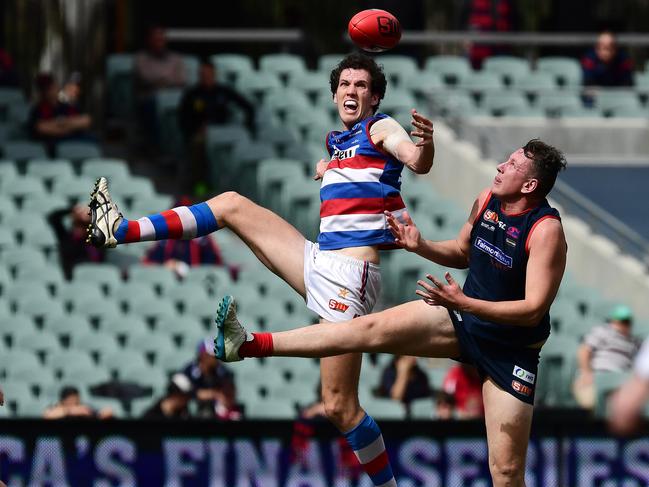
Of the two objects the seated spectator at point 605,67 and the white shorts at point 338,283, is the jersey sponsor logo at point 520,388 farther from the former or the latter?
the seated spectator at point 605,67

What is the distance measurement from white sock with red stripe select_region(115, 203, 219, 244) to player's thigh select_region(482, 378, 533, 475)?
4.69 feet

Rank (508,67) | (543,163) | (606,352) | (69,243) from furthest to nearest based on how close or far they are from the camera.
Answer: (508,67) → (69,243) → (606,352) → (543,163)

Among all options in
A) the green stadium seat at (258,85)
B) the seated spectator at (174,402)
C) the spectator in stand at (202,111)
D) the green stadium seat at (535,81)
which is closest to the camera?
the seated spectator at (174,402)

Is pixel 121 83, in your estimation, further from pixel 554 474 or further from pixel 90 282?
pixel 554 474

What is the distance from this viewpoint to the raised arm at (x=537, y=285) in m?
6.30

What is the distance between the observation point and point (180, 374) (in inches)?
423

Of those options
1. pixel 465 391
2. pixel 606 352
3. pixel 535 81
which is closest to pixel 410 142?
pixel 465 391

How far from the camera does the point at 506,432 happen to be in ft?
21.6

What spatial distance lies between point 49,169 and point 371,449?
753cm

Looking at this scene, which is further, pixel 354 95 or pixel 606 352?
pixel 606 352

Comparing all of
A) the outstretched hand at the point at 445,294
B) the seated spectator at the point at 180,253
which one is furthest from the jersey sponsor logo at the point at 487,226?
the seated spectator at the point at 180,253

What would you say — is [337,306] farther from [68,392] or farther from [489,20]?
[489,20]

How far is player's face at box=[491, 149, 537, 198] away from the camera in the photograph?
6438 mm

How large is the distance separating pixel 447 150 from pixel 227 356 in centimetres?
903
